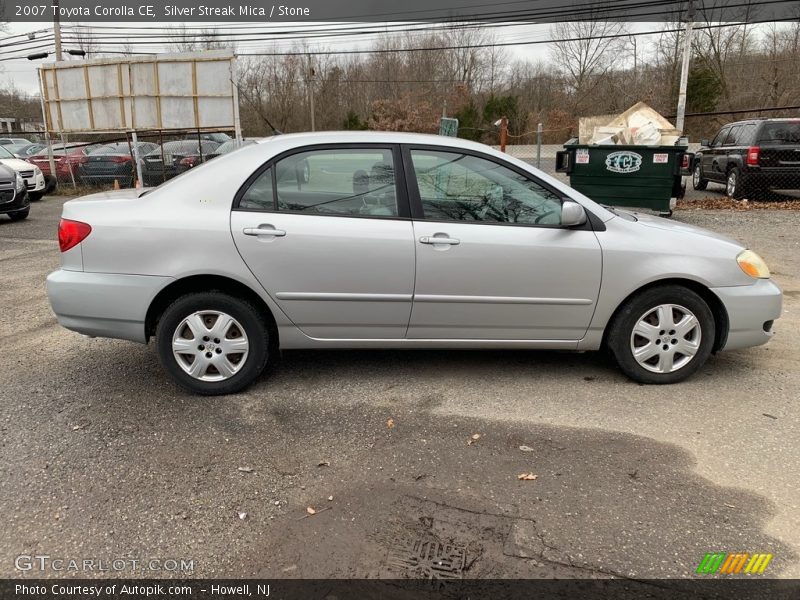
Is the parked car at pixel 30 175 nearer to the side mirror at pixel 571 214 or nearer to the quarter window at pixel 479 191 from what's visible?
the quarter window at pixel 479 191

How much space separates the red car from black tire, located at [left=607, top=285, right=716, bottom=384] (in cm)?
1767

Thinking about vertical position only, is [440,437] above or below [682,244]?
below

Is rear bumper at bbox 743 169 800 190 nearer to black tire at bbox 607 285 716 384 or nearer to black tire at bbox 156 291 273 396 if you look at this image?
black tire at bbox 607 285 716 384

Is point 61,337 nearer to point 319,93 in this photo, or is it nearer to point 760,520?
point 760,520

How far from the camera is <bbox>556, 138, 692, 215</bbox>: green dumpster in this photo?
10.2 metres

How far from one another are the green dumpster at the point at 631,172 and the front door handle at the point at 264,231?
813 cm

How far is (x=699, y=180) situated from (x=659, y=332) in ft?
44.5

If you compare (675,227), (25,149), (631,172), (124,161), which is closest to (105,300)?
(675,227)

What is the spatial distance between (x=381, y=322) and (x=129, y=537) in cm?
189

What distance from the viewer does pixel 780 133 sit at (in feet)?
40.3

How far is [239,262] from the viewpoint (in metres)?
3.75

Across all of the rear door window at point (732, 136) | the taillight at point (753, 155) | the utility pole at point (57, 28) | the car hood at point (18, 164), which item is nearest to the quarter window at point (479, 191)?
the taillight at point (753, 155)

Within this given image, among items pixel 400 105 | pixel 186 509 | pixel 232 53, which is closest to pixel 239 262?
pixel 186 509

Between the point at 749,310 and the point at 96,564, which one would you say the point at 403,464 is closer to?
the point at 96,564
